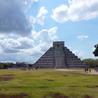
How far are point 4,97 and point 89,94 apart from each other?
34.4 feet

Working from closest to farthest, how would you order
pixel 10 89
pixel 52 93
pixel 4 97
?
pixel 4 97 → pixel 52 93 → pixel 10 89

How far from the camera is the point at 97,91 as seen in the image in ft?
153

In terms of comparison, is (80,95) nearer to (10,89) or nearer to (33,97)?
(33,97)

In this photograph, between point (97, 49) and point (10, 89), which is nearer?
point (10, 89)

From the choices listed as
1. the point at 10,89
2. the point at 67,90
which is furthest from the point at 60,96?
the point at 10,89

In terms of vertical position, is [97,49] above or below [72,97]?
above

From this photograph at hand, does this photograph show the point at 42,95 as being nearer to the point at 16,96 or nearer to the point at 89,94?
the point at 16,96

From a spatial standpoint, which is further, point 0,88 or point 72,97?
point 0,88

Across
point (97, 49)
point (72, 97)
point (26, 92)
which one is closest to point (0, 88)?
point (26, 92)

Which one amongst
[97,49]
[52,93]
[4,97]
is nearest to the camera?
[4,97]

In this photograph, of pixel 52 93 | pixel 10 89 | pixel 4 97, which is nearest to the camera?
pixel 4 97

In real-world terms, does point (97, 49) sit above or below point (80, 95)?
above

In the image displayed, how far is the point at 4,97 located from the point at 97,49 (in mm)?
156168

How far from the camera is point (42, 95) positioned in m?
42.9
